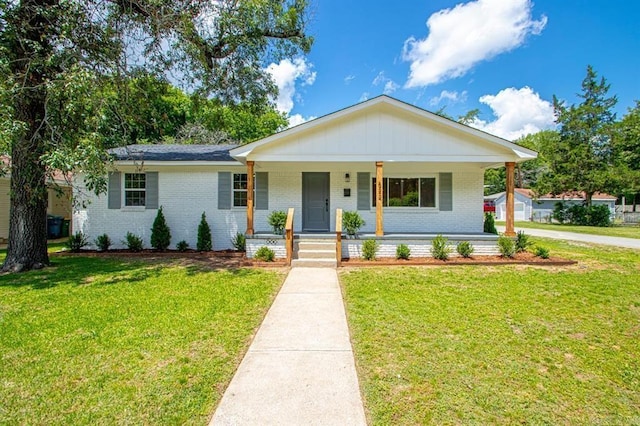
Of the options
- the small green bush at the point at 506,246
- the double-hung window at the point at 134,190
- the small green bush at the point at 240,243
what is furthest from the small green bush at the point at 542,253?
the double-hung window at the point at 134,190

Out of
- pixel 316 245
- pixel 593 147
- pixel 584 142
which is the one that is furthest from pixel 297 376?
pixel 593 147

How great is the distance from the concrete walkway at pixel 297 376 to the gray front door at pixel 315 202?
5969 mm

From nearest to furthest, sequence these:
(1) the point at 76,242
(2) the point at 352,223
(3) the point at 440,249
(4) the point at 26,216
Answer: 1. (4) the point at 26,216
2. (3) the point at 440,249
3. (2) the point at 352,223
4. (1) the point at 76,242

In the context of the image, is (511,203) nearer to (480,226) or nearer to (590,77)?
(480,226)

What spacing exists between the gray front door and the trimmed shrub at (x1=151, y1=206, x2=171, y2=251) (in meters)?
4.53

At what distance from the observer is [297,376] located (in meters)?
2.99

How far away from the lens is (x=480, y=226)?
35.1 ft

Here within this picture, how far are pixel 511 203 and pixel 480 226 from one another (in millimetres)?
1693

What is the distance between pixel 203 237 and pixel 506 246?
8.97 m

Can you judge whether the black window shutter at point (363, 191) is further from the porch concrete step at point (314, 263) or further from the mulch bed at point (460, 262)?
the porch concrete step at point (314, 263)

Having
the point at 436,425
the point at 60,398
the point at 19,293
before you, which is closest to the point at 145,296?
the point at 19,293

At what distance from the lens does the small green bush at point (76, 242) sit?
1002cm

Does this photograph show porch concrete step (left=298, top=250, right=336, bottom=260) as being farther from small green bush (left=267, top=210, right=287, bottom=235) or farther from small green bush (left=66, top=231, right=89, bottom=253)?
small green bush (left=66, top=231, right=89, bottom=253)

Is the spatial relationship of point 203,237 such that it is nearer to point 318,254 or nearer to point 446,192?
point 318,254
